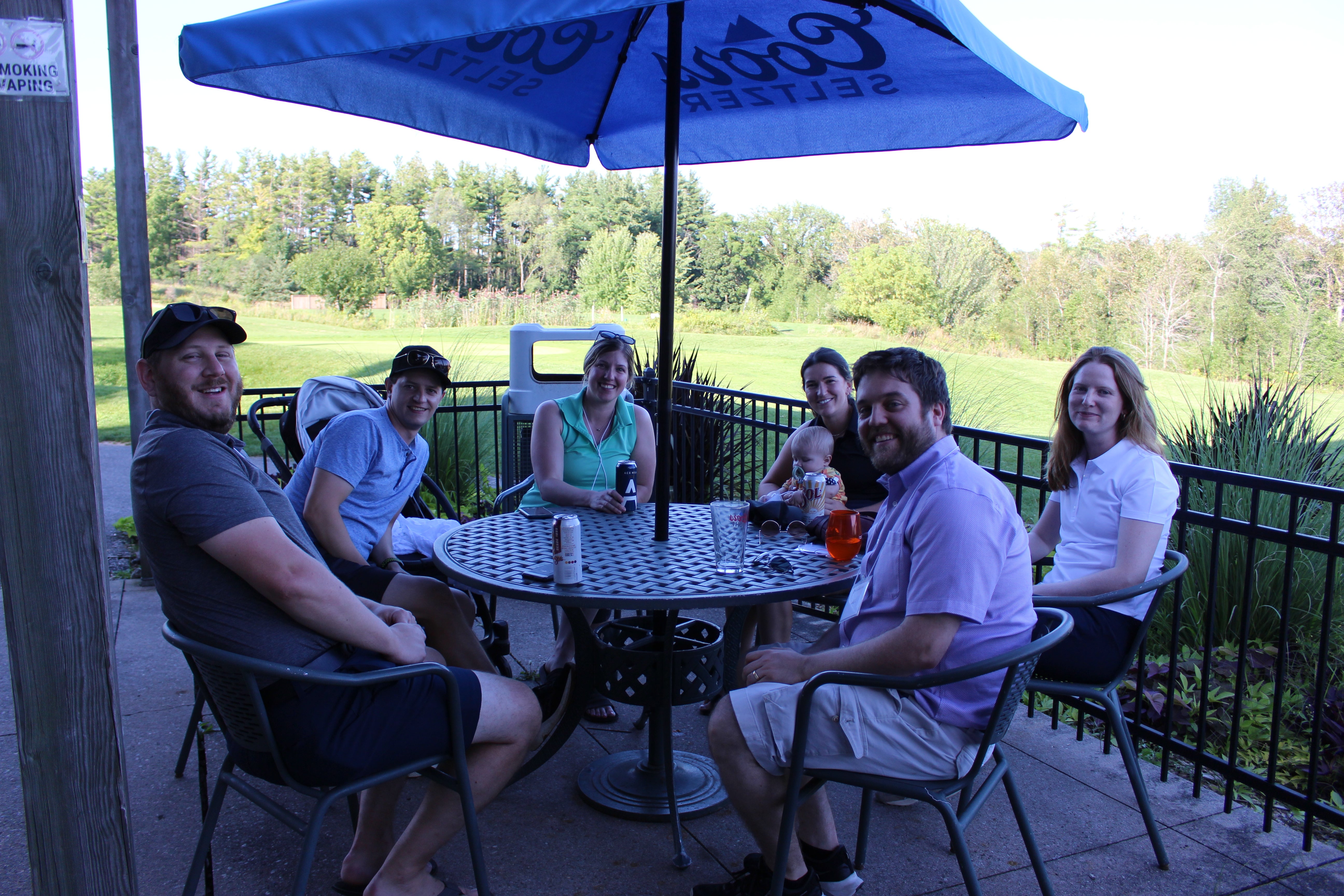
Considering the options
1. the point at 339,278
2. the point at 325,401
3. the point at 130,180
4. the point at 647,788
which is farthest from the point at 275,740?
the point at 339,278

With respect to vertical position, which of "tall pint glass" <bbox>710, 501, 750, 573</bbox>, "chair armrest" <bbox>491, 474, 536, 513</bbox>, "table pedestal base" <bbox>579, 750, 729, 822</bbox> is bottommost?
"table pedestal base" <bbox>579, 750, 729, 822</bbox>

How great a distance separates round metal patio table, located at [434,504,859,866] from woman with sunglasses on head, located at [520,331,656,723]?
12.3 inches

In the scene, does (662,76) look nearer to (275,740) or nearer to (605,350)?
(605,350)

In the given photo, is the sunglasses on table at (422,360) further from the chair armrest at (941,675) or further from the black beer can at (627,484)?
the chair armrest at (941,675)

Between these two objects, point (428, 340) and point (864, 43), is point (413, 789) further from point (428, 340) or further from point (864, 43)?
point (428, 340)

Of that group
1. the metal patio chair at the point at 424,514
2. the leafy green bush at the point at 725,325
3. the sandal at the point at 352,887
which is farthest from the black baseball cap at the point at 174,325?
the leafy green bush at the point at 725,325

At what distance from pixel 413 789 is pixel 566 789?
490 millimetres

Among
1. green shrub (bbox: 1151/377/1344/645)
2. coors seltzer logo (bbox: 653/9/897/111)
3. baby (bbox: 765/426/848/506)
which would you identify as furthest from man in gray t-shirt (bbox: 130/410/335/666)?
green shrub (bbox: 1151/377/1344/645)

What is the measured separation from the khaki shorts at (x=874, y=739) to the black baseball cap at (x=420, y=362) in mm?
1700

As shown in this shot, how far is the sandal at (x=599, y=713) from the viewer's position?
Result: 124 inches

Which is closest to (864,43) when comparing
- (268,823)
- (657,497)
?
(657,497)

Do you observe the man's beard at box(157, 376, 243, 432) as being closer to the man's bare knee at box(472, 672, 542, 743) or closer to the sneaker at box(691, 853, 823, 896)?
the man's bare knee at box(472, 672, 542, 743)

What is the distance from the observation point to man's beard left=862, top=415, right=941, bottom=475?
1.85 m

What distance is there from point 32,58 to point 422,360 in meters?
1.44
